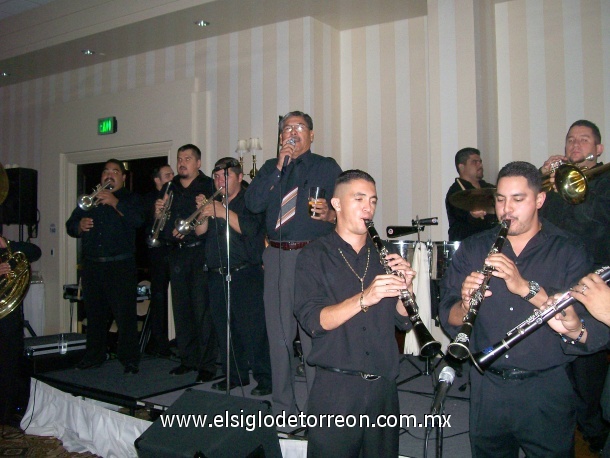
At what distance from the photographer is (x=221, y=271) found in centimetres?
396

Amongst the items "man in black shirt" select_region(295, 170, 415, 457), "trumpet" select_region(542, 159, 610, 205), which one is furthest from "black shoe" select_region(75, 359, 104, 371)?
"trumpet" select_region(542, 159, 610, 205)

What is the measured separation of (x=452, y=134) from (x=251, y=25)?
2.82 m

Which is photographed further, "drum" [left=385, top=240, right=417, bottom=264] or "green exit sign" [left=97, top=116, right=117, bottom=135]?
"green exit sign" [left=97, top=116, right=117, bottom=135]

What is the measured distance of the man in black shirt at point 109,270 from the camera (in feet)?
15.6

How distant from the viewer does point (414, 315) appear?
2.08 meters

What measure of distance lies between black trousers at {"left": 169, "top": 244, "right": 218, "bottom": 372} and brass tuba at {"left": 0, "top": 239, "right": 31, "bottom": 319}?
3.94 feet

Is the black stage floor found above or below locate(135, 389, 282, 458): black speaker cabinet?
below

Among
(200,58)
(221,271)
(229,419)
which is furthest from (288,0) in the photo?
(229,419)

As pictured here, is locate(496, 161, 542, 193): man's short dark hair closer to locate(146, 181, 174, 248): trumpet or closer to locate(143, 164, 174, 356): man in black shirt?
locate(146, 181, 174, 248): trumpet

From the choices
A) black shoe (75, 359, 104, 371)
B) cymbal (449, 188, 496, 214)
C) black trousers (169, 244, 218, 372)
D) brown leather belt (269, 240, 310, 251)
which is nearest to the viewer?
brown leather belt (269, 240, 310, 251)

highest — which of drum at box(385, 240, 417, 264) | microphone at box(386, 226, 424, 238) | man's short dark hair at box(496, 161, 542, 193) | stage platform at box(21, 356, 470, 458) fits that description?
man's short dark hair at box(496, 161, 542, 193)

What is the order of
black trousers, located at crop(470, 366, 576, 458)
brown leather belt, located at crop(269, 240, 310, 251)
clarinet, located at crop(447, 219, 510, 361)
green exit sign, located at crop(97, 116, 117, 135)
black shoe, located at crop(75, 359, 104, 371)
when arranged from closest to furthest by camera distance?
clarinet, located at crop(447, 219, 510, 361) → black trousers, located at crop(470, 366, 576, 458) → brown leather belt, located at crop(269, 240, 310, 251) → black shoe, located at crop(75, 359, 104, 371) → green exit sign, located at crop(97, 116, 117, 135)

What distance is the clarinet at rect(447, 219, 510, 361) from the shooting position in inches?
74.0

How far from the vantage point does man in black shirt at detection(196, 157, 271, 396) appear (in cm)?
A: 399
